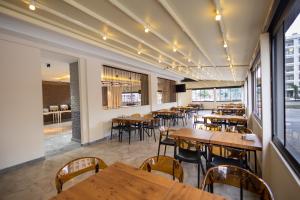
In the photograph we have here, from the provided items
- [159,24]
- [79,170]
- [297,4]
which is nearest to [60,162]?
[79,170]

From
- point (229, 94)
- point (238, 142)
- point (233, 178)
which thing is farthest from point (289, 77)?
point (229, 94)

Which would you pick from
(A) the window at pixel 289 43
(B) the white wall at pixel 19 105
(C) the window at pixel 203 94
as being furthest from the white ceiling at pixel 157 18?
(C) the window at pixel 203 94

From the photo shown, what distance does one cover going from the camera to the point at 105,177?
57.2 inches

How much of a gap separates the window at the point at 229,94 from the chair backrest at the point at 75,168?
52.1 ft

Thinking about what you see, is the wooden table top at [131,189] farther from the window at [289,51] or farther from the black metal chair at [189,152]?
the window at [289,51]

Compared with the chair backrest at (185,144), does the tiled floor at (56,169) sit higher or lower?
lower

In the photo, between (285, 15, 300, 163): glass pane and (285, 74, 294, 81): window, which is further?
(285, 74, 294, 81): window

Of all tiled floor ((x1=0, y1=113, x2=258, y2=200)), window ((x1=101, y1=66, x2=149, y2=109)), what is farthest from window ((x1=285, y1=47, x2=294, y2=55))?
window ((x1=101, y1=66, x2=149, y2=109))

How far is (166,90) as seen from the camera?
11.1m

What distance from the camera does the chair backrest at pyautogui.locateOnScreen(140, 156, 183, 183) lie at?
5.18 feet

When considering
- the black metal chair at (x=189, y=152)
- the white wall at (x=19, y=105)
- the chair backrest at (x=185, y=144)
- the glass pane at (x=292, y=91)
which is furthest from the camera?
the white wall at (x=19, y=105)

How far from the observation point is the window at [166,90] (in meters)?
10.4

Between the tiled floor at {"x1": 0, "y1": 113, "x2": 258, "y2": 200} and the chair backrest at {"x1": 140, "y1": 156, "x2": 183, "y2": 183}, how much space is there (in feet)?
4.43

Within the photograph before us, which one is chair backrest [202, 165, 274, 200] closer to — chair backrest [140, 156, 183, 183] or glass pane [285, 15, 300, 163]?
chair backrest [140, 156, 183, 183]
